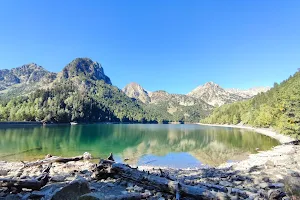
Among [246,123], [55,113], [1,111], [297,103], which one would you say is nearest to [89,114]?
[55,113]

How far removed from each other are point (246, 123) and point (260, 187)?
16369 centimetres

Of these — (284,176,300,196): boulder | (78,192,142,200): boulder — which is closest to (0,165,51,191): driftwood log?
(78,192,142,200): boulder

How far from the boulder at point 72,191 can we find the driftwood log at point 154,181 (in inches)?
126

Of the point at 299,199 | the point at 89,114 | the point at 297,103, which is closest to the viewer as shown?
the point at 299,199

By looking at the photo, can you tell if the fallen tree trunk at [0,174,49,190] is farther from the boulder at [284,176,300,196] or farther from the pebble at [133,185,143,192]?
the boulder at [284,176,300,196]

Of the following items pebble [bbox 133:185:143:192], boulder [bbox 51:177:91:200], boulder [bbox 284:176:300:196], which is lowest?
pebble [bbox 133:185:143:192]

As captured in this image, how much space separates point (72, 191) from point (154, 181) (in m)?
3.75

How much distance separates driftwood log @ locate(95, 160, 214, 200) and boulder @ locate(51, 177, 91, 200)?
320 cm

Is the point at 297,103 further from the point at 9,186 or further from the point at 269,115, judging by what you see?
the point at 9,186

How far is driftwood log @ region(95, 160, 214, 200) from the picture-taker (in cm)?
868

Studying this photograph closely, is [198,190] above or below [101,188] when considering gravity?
above

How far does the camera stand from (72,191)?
7844 millimetres

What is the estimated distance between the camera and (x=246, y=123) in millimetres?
160875

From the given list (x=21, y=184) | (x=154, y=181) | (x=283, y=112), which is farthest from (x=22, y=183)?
(x=283, y=112)
